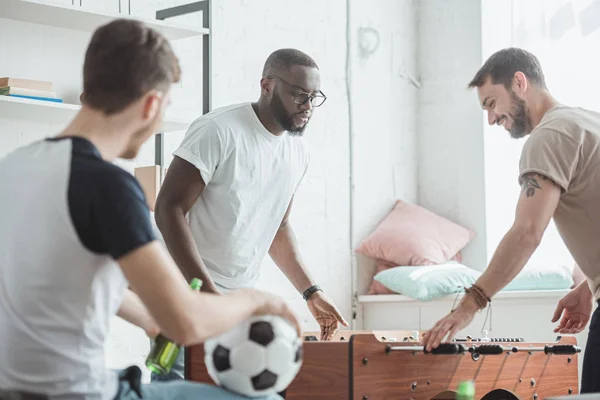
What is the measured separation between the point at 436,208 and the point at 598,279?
2.50 m

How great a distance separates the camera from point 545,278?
163 inches

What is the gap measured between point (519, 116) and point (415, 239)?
1886 mm

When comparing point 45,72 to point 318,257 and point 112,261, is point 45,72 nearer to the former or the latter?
point 318,257

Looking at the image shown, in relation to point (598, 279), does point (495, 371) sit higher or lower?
lower

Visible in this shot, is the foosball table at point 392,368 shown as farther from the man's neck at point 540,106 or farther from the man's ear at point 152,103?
the man's ear at point 152,103

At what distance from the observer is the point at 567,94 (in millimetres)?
4484

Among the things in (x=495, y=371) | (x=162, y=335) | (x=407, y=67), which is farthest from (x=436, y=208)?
(x=162, y=335)

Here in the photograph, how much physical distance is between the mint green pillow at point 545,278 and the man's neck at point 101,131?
9.79 ft

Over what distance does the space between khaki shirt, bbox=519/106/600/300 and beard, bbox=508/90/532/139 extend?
18cm

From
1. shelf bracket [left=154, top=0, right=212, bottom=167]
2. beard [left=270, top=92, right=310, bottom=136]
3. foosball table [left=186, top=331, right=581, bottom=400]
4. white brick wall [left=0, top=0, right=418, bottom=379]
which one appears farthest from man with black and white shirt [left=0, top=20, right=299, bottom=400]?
white brick wall [left=0, top=0, right=418, bottom=379]

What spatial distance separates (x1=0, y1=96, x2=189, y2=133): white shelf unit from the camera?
10.2ft

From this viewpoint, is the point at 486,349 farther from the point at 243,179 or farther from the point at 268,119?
the point at 268,119

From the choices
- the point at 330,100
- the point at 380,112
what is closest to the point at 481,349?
the point at 330,100

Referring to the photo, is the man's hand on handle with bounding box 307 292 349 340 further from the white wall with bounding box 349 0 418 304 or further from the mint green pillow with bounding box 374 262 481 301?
the white wall with bounding box 349 0 418 304
